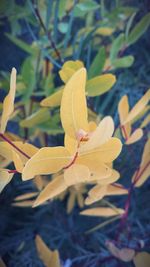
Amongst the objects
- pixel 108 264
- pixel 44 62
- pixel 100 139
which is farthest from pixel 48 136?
pixel 100 139

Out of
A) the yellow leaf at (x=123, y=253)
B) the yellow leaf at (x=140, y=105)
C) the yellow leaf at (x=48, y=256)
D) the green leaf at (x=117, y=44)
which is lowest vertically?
the yellow leaf at (x=123, y=253)

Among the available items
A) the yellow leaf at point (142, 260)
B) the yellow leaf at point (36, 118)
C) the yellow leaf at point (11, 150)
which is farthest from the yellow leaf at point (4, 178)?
the yellow leaf at point (142, 260)

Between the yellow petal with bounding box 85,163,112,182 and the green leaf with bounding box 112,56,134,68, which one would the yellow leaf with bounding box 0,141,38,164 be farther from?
the green leaf with bounding box 112,56,134,68

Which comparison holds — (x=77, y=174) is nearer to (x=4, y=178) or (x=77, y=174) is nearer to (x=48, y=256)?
(x=4, y=178)

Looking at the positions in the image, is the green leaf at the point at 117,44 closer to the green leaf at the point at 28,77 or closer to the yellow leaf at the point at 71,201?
the green leaf at the point at 28,77

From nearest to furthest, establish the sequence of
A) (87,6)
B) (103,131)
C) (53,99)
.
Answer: (103,131)
(53,99)
(87,6)

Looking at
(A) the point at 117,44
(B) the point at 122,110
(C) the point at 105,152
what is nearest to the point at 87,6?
(A) the point at 117,44

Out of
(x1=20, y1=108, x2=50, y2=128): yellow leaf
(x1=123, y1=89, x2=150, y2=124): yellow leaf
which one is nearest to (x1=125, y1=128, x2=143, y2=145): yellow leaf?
(x1=123, y1=89, x2=150, y2=124): yellow leaf
